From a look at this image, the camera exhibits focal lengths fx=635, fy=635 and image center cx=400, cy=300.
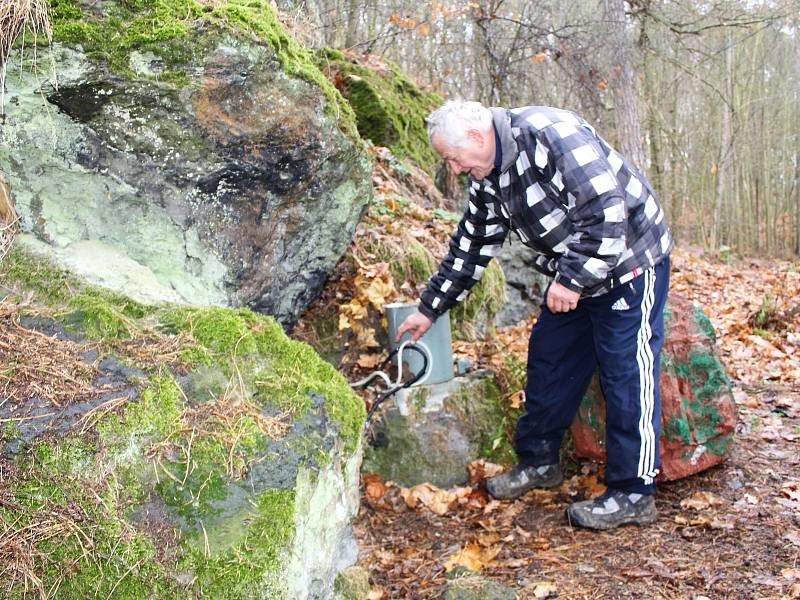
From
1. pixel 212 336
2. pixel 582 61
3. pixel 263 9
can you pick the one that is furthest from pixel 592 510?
pixel 582 61

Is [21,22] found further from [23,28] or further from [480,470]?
[480,470]

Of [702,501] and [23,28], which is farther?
[702,501]

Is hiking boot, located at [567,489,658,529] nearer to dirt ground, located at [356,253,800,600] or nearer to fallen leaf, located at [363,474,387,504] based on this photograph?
dirt ground, located at [356,253,800,600]

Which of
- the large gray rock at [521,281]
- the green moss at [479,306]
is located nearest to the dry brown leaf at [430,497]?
the green moss at [479,306]

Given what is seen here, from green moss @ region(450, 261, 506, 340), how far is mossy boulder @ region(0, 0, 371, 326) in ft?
5.55

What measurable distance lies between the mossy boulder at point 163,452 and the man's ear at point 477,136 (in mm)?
1254

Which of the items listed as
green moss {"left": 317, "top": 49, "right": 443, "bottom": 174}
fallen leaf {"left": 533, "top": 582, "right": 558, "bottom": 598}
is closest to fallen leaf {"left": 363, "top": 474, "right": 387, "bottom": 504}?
fallen leaf {"left": 533, "top": 582, "right": 558, "bottom": 598}

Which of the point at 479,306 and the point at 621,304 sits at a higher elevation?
the point at 621,304

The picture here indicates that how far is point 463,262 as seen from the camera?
11.9 feet

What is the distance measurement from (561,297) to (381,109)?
444 cm

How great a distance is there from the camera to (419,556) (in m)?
3.18

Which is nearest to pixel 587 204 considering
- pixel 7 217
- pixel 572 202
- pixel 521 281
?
pixel 572 202

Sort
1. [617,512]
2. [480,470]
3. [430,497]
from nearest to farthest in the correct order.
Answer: [617,512], [430,497], [480,470]

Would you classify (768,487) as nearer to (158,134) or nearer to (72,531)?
(72,531)
